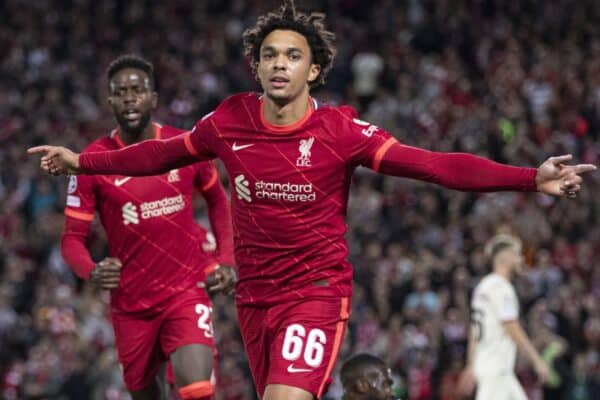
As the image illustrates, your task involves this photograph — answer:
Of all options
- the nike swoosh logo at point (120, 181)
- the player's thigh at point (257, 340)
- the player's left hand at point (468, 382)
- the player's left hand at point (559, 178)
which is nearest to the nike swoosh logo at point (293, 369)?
the player's thigh at point (257, 340)

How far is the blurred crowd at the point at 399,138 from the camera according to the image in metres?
14.7

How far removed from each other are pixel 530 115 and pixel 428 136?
1.52 meters

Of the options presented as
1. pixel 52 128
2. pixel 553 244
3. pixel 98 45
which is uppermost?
pixel 98 45

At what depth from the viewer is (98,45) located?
2234cm

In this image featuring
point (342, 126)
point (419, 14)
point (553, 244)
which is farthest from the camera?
point (419, 14)

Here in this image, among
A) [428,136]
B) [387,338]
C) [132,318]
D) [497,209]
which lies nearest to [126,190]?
[132,318]

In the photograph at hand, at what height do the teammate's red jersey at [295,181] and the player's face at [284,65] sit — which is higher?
the player's face at [284,65]

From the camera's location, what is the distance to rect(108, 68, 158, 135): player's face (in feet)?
26.7

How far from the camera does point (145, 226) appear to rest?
8.12 m

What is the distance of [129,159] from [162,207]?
1.30m

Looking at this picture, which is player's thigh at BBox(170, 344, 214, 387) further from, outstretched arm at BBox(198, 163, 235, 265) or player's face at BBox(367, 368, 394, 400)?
player's face at BBox(367, 368, 394, 400)

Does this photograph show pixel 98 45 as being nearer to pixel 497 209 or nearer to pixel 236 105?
pixel 497 209

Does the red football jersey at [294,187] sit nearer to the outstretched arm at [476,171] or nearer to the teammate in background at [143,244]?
the outstretched arm at [476,171]

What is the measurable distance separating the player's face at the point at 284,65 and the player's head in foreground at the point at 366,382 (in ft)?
4.58
